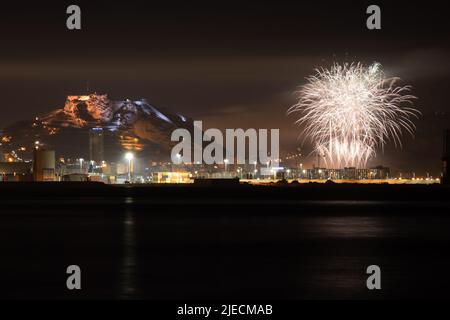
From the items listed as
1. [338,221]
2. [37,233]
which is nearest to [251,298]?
[37,233]

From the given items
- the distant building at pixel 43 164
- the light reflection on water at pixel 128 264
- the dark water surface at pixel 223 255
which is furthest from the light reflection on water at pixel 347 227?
the distant building at pixel 43 164

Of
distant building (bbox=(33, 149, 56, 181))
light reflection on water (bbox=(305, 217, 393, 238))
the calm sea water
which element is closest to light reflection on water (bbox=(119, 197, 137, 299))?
the calm sea water

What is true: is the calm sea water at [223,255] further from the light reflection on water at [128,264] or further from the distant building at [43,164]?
the distant building at [43,164]

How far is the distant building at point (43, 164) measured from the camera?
5891 inches

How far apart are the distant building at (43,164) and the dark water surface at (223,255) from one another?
341ft

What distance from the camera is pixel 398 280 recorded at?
73.6 ft

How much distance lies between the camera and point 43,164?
150500 millimetres

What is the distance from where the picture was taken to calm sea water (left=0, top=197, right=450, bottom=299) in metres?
20.9

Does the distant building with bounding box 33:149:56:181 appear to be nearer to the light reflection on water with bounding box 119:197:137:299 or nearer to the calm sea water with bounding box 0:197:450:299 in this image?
the calm sea water with bounding box 0:197:450:299

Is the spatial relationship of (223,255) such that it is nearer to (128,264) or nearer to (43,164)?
(128,264)

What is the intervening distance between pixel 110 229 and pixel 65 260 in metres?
12.1

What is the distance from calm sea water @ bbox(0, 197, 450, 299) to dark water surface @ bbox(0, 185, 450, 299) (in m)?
0.04

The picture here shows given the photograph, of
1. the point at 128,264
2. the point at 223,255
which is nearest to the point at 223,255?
the point at 223,255
